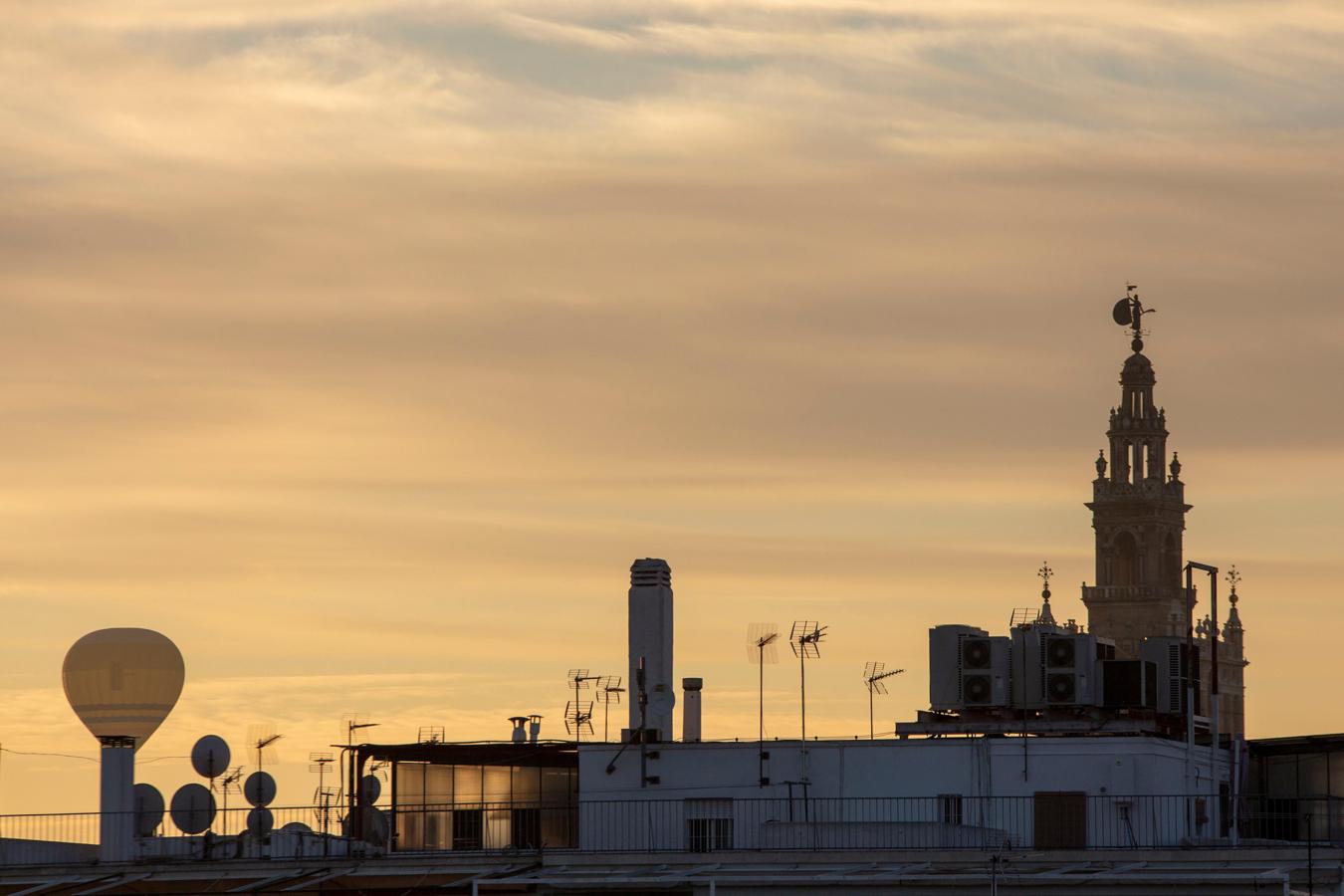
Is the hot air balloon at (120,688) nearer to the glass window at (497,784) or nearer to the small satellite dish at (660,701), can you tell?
the glass window at (497,784)

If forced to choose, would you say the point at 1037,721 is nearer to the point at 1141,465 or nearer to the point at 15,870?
the point at 15,870

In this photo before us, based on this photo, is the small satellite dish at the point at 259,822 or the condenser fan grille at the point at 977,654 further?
the condenser fan grille at the point at 977,654

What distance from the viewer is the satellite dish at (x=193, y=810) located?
78438mm

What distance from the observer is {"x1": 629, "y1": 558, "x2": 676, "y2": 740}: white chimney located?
268 ft

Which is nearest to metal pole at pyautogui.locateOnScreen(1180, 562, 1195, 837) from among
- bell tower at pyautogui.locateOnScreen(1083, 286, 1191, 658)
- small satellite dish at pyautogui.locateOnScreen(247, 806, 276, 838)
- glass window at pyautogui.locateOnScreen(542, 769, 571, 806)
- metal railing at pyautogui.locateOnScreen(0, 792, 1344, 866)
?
metal railing at pyautogui.locateOnScreen(0, 792, 1344, 866)

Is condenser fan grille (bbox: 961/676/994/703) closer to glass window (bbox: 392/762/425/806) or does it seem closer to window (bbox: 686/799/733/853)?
window (bbox: 686/799/733/853)

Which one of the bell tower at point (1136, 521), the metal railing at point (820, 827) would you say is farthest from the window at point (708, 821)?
the bell tower at point (1136, 521)

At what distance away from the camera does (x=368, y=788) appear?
85.4 meters

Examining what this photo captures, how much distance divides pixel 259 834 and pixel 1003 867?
871 inches

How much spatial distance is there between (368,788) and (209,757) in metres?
7.41

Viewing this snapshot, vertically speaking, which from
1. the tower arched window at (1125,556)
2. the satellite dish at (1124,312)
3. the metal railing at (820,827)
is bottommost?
the metal railing at (820,827)

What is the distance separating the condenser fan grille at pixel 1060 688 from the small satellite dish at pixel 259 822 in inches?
916

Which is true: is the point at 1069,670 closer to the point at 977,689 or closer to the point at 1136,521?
the point at 977,689

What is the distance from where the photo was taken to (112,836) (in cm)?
7844
